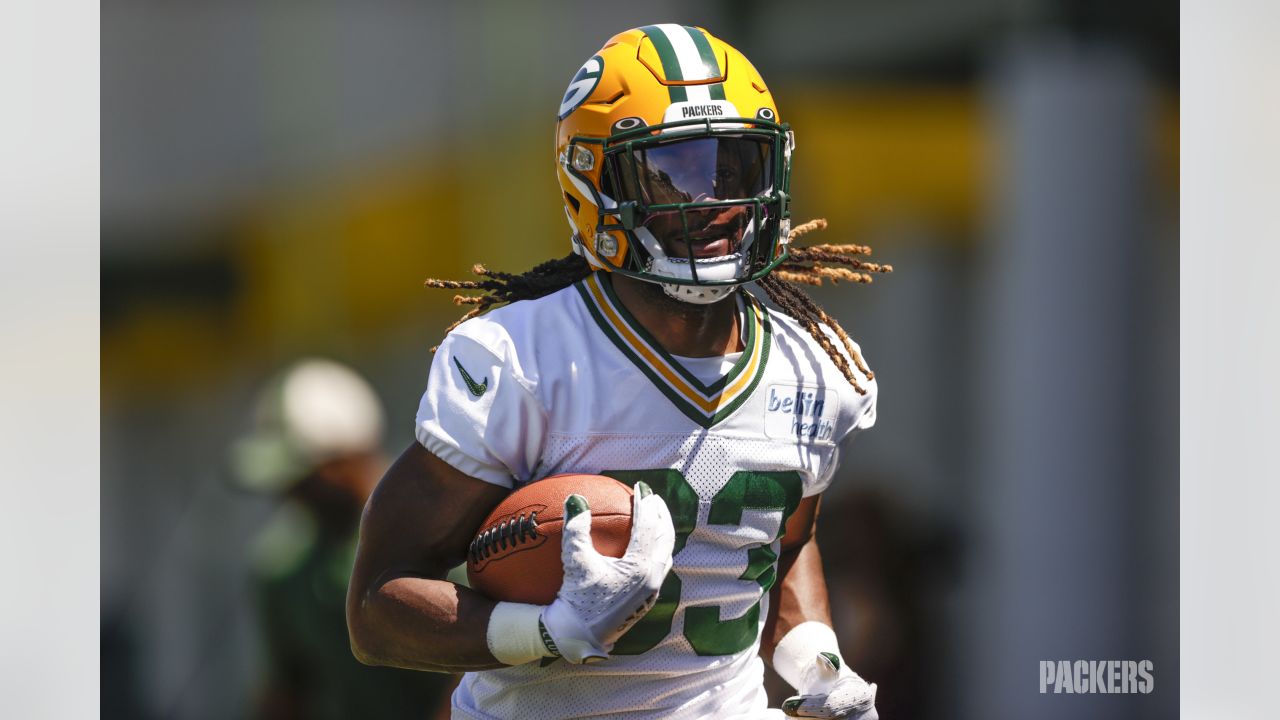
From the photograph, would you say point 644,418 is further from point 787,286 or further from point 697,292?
point 787,286

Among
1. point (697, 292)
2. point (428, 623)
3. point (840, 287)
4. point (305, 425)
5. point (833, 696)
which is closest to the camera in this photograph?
point (428, 623)

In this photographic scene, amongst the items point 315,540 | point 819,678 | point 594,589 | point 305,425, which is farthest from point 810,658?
point 305,425

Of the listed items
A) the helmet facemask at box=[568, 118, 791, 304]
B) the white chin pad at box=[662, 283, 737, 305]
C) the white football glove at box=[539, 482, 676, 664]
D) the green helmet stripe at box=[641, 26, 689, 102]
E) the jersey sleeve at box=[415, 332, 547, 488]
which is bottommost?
the white football glove at box=[539, 482, 676, 664]

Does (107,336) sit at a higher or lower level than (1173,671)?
higher

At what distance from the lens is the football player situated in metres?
2.15

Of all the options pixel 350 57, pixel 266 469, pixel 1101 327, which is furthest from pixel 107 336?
pixel 1101 327

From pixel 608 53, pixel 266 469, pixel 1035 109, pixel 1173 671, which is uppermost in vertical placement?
pixel 1035 109

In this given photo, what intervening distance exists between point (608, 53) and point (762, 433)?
685 millimetres

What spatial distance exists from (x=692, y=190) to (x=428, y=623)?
79 cm

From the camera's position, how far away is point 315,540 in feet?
13.2

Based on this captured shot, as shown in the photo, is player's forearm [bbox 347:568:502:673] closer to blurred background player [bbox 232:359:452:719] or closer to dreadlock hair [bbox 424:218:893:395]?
dreadlock hair [bbox 424:218:893:395]

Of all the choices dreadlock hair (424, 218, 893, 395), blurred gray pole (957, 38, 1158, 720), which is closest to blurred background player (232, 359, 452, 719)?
dreadlock hair (424, 218, 893, 395)

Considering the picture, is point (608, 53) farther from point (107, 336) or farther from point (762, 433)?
point (107, 336)

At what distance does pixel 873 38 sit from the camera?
14.3 feet
